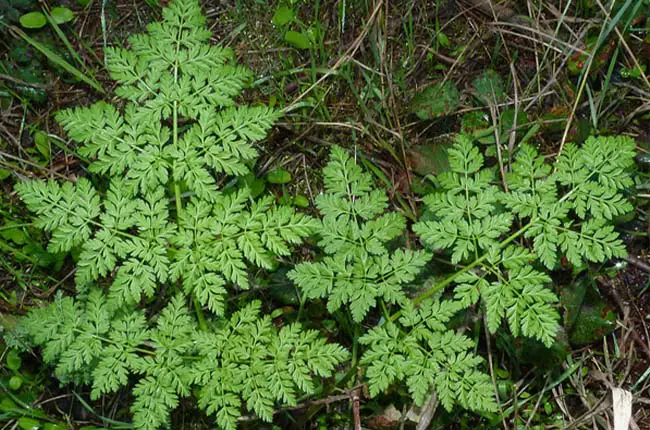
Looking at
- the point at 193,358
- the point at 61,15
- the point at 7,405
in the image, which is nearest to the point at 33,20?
the point at 61,15

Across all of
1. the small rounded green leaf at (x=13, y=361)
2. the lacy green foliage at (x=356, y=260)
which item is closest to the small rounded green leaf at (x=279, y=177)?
the lacy green foliage at (x=356, y=260)

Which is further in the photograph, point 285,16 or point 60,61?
point 285,16

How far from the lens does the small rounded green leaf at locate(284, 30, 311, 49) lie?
4082 mm

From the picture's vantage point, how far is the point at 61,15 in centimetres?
414

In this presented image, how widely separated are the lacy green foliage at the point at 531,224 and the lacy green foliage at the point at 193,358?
2.22 feet

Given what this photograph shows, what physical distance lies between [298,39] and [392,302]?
1.61 metres

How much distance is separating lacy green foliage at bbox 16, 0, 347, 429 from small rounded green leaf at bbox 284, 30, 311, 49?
33.6 inches

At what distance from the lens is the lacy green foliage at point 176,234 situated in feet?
10.3

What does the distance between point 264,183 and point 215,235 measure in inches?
37.0

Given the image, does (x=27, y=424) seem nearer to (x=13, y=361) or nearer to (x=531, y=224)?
(x=13, y=361)

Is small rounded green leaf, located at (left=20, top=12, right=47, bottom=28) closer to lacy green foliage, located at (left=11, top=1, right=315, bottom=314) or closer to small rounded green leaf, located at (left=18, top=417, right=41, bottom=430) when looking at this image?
lacy green foliage, located at (left=11, top=1, right=315, bottom=314)

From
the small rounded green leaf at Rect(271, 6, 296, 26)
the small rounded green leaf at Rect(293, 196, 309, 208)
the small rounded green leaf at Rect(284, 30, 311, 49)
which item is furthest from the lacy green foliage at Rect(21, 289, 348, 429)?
the small rounded green leaf at Rect(271, 6, 296, 26)

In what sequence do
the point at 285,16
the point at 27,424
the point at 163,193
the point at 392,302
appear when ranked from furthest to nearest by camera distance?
the point at 285,16 < the point at 27,424 < the point at 392,302 < the point at 163,193

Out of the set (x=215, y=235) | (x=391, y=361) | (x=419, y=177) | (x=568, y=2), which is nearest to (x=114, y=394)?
(x=215, y=235)
